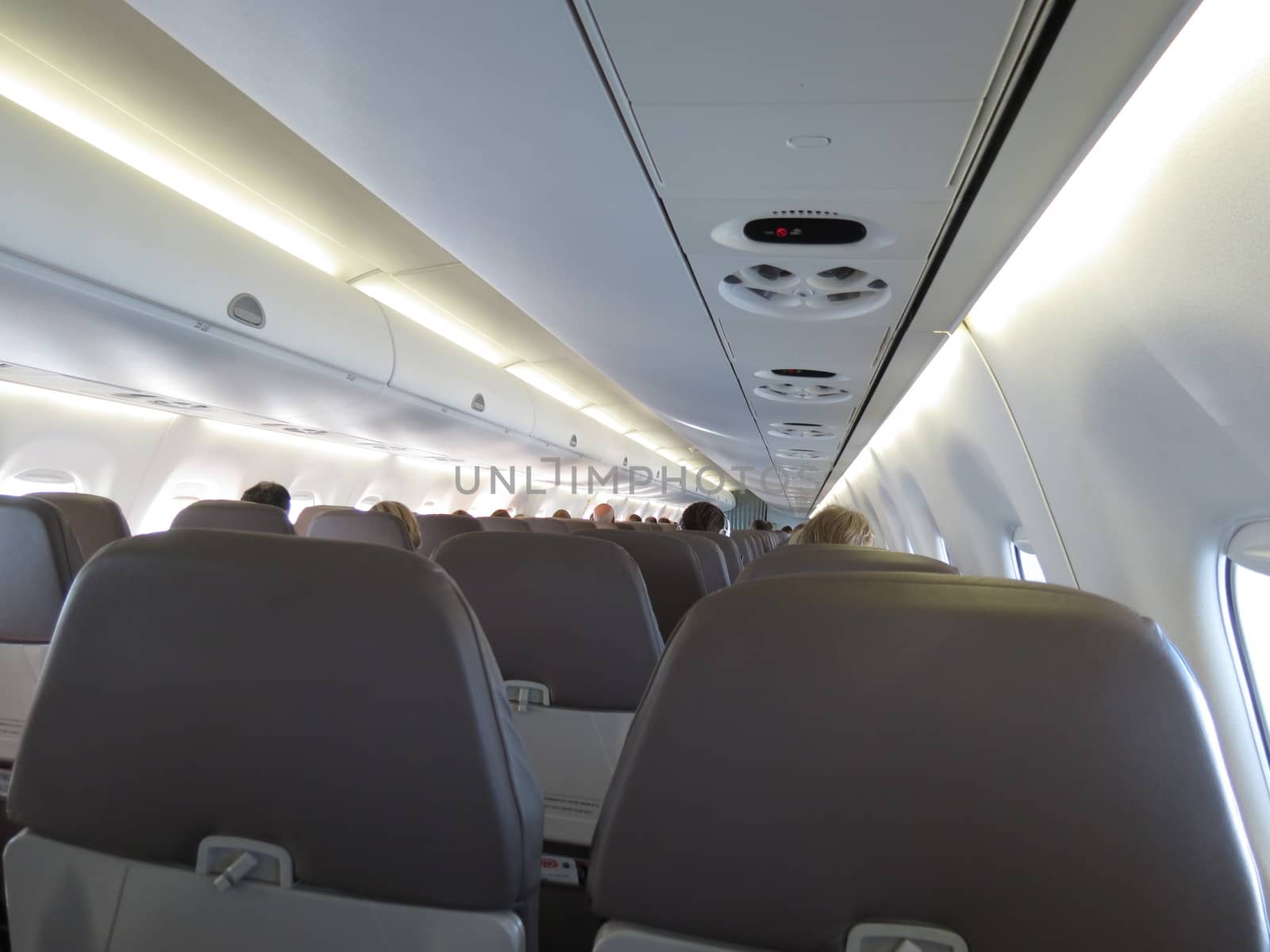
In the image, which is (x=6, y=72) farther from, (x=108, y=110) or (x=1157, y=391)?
(x=1157, y=391)

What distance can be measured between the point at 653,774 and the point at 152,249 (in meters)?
3.32

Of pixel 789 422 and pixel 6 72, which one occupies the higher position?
pixel 6 72

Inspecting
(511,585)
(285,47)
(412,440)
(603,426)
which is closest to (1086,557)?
(511,585)

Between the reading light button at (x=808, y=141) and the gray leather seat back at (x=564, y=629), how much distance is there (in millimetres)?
1191

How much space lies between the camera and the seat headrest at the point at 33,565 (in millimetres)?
2377

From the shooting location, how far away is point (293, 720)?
3.84ft

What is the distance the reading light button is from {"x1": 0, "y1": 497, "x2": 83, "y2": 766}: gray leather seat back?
235cm

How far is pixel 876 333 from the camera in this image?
4074 mm

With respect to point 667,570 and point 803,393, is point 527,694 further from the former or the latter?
point 803,393

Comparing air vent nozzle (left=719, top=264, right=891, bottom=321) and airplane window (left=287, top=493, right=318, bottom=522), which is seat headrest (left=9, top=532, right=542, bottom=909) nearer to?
air vent nozzle (left=719, top=264, right=891, bottom=321)

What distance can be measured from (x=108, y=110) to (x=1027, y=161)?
3.85m

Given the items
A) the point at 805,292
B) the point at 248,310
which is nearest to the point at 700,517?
the point at 805,292

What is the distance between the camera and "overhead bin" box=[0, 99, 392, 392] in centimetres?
282

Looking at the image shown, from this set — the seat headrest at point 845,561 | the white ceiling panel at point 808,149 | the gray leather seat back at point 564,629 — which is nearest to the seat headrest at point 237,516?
the gray leather seat back at point 564,629
